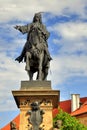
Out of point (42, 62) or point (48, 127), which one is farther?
point (42, 62)

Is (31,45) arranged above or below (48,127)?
above

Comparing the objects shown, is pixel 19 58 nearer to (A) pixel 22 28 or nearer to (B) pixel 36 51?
(B) pixel 36 51

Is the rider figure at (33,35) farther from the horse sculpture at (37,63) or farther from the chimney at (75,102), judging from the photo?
the chimney at (75,102)

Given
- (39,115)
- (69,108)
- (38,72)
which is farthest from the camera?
(69,108)

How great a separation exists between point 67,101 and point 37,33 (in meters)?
Result: 70.4

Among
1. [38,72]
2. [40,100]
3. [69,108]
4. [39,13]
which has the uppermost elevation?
[69,108]

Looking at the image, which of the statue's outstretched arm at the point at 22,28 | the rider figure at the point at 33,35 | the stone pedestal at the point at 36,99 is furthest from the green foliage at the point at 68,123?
the stone pedestal at the point at 36,99

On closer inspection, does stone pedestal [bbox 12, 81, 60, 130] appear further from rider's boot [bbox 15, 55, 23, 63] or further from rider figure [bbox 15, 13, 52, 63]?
rider figure [bbox 15, 13, 52, 63]

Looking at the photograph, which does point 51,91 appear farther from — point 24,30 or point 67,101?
point 67,101

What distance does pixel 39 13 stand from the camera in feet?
45.7

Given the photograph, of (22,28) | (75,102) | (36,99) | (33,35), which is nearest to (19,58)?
(33,35)

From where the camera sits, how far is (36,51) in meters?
13.3

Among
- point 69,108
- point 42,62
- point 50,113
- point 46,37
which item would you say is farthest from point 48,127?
point 69,108

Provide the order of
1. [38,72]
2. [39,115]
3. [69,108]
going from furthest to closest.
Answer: [69,108]
[38,72]
[39,115]
